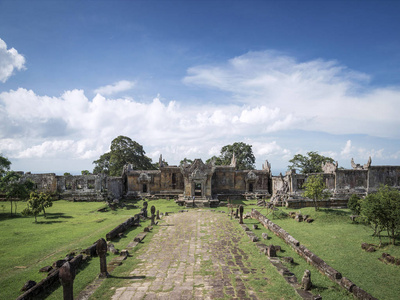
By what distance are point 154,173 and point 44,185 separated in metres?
14.5

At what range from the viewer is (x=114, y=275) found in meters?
9.69

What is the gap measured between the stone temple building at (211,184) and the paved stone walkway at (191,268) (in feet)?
48.9

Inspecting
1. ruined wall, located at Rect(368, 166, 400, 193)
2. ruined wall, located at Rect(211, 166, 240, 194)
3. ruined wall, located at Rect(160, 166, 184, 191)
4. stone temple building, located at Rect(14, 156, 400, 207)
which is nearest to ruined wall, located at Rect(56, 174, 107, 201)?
stone temple building, located at Rect(14, 156, 400, 207)

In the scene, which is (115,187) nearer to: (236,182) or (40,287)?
(236,182)

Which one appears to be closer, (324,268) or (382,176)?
(324,268)

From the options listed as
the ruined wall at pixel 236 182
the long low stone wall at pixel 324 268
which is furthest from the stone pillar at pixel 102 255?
the ruined wall at pixel 236 182

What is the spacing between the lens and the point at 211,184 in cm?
3456

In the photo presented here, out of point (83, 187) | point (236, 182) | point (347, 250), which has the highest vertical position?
point (236, 182)

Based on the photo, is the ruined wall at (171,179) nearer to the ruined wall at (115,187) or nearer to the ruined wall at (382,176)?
the ruined wall at (115,187)

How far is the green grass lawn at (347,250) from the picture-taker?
8844 millimetres

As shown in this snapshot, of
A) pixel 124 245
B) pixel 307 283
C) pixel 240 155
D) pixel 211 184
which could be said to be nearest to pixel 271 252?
pixel 307 283

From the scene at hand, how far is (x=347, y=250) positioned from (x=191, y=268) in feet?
26.7

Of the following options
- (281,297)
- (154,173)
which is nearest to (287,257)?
(281,297)

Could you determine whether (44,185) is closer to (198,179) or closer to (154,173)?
(154,173)
